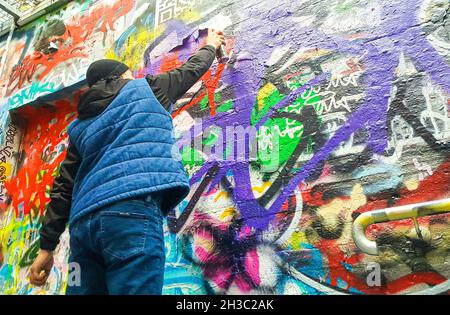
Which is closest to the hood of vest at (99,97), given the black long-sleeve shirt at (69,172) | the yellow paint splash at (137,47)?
the black long-sleeve shirt at (69,172)

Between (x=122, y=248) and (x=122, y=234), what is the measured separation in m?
0.06

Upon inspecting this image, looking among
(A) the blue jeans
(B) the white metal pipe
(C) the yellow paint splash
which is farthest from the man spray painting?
(C) the yellow paint splash

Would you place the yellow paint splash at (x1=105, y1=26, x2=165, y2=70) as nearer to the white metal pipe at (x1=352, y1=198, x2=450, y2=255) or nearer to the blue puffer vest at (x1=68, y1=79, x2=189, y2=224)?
the blue puffer vest at (x1=68, y1=79, x2=189, y2=224)

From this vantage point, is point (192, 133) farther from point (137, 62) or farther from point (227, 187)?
point (137, 62)

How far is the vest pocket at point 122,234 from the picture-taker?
1.74 m

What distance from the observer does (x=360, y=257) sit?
2.40m

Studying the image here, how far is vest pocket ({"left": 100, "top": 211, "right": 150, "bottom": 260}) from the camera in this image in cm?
174

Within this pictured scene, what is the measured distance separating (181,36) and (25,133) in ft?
8.27

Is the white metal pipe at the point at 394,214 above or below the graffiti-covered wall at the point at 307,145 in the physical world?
below

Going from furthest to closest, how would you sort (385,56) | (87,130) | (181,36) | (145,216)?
(181,36)
(385,56)
(87,130)
(145,216)

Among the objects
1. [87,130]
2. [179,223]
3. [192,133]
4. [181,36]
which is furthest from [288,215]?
[181,36]

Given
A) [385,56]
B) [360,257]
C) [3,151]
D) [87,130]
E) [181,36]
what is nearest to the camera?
[87,130]

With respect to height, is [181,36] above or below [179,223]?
above

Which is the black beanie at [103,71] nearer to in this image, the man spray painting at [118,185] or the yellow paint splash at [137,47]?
the man spray painting at [118,185]
